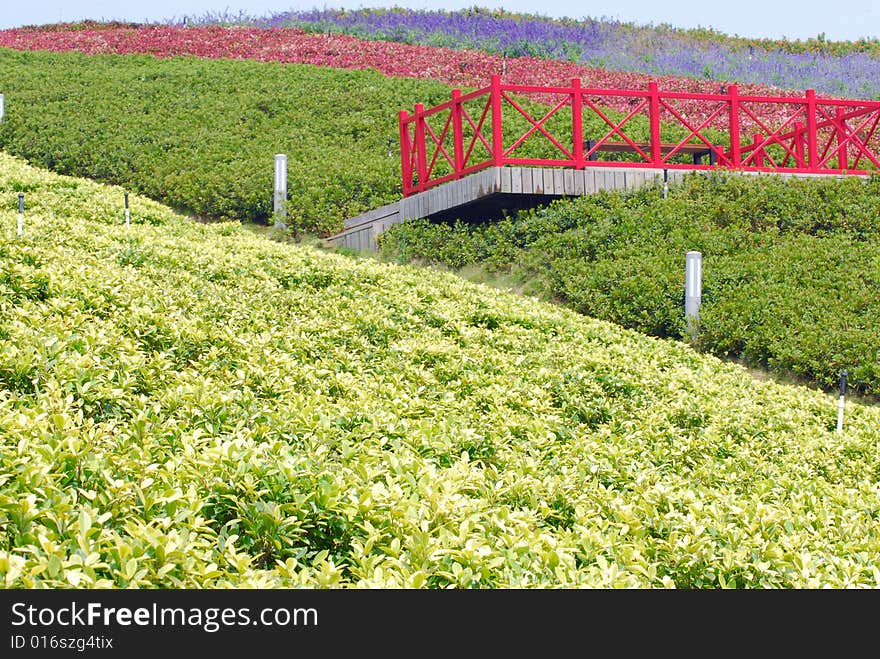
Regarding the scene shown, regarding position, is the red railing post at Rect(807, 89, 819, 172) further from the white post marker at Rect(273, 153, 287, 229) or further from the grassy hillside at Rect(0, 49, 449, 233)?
the white post marker at Rect(273, 153, 287, 229)

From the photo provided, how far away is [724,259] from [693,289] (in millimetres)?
1175

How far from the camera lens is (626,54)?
33188 millimetres

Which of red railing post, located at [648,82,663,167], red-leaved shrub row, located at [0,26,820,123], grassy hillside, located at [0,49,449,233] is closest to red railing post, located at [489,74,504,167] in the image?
red railing post, located at [648,82,663,167]

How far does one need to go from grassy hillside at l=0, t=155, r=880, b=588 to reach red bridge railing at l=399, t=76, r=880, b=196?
15.2ft

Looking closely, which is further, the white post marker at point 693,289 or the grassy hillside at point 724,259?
the white post marker at point 693,289

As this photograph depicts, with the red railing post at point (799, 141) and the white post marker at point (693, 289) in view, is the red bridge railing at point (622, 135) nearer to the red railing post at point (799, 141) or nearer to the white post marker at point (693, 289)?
the red railing post at point (799, 141)

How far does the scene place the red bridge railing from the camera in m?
13.2

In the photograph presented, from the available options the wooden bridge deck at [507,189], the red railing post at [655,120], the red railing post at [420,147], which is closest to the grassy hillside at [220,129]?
the red railing post at [420,147]

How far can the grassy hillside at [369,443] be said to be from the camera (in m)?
3.40

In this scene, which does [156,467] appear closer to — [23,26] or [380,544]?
[380,544]

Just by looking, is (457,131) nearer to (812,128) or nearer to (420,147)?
(420,147)

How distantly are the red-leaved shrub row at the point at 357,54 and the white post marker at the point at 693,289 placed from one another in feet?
44.9

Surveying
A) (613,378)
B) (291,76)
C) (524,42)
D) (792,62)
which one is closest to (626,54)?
(524,42)

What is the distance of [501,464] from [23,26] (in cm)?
3668
